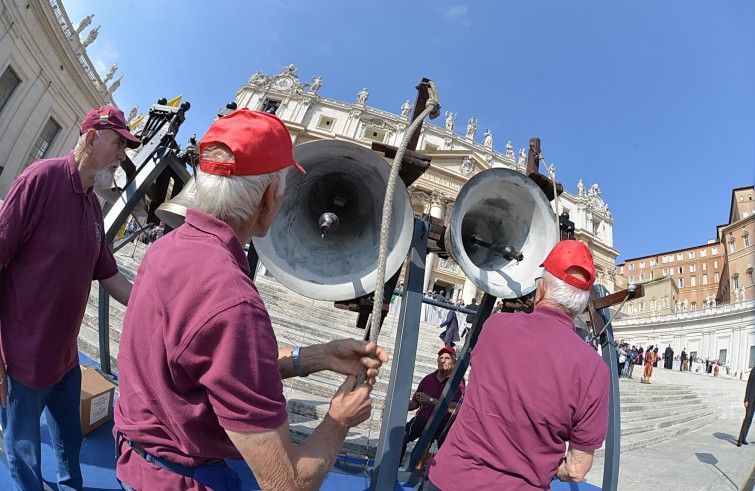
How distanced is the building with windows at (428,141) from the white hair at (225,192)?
→ 25541mm

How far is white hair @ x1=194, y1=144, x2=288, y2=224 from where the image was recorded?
3.15 ft

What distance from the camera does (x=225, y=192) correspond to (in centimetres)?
96

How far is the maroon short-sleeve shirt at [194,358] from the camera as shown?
75 cm

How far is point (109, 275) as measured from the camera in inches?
76.4

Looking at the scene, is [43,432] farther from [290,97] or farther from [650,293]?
[650,293]

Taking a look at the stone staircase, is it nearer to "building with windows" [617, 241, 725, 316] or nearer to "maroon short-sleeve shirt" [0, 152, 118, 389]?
"maroon short-sleeve shirt" [0, 152, 118, 389]

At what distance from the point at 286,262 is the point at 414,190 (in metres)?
27.0

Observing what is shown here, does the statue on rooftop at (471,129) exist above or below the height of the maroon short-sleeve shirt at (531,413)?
above

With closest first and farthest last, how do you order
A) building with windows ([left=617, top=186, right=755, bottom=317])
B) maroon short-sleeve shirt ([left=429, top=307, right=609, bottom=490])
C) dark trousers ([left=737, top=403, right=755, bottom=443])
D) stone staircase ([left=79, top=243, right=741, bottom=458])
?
maroon short-sleeve shirt ([left=429, top=307, right=609, bottom=490])
stone staircase ([left=79, top=243, right=741, bottom=458])
dark trousers ([left=737, top=403, right=755, bottom=443])
building with windows ([left=617, top=186, right=755, bottom=317])

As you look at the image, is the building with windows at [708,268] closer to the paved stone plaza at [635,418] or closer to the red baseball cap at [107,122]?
the paved stone plaza at [635,418]

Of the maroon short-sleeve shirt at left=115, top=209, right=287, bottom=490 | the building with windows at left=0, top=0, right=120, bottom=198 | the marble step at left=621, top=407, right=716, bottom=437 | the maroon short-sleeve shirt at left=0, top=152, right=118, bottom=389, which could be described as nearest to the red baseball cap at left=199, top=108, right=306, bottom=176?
the maroon short-sleeve shirt at left=115, top=209, right=287, bottom=490

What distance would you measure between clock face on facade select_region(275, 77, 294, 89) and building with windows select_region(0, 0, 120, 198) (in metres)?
15.4

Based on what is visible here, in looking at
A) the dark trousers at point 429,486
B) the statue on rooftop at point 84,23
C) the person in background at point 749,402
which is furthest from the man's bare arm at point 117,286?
the statue on rooftop at point 84,23

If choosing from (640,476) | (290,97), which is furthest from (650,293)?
(640,476)
